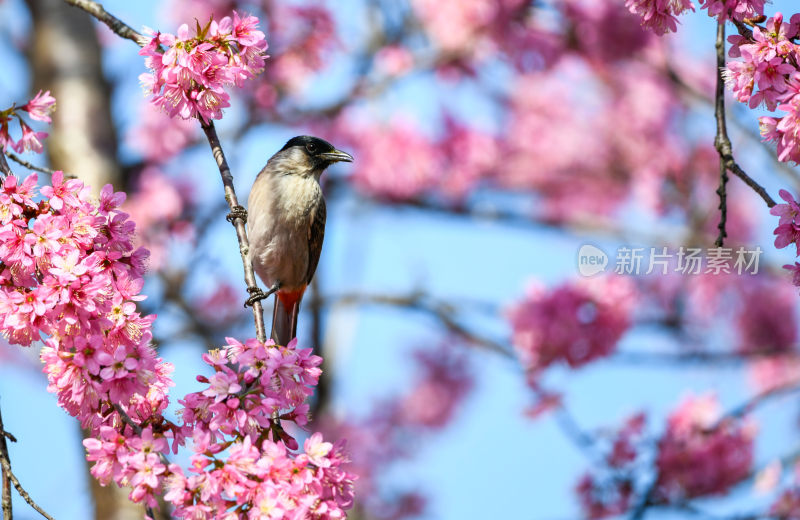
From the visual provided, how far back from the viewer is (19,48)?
730cm

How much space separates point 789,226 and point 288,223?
2530mm

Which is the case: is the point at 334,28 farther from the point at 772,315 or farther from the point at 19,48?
the point at 772,315

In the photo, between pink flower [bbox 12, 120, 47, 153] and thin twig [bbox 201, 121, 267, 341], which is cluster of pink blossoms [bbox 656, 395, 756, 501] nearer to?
thin twig [bbox 201, 121, 267, 341]

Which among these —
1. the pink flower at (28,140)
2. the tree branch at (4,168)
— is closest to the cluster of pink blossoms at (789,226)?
the tree branch at (4,168)

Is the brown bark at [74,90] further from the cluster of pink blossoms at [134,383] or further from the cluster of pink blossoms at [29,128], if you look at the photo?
the cluster of pink blossoms at [134,383]

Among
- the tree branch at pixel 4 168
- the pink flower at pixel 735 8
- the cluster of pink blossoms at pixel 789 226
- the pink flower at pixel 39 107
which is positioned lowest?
the cluster of pink blossoms at pixel 789 226

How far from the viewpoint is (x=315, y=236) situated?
4473 millimetres

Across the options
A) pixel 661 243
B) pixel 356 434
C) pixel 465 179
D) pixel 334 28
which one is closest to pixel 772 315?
pixel 661 243

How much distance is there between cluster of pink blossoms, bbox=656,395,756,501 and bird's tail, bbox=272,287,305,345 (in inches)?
94.6

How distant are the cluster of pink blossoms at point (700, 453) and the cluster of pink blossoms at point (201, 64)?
Answer: 12.3ft

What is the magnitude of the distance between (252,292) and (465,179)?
6192 millimetres

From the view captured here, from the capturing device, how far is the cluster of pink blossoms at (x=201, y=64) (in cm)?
251

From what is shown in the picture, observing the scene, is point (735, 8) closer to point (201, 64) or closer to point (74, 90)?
point (201, 64)

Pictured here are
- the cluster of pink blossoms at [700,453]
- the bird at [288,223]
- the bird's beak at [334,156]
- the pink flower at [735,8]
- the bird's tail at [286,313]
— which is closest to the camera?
the pink flower at [735,8]
